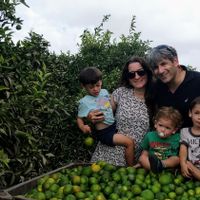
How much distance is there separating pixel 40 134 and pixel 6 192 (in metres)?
1.29

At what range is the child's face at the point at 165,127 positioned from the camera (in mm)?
4445

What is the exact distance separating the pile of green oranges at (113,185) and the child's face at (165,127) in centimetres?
44

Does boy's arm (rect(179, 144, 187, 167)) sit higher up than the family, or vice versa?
the family

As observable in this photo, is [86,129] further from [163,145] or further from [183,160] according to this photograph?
[183,160]

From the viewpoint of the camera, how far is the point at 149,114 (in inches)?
200

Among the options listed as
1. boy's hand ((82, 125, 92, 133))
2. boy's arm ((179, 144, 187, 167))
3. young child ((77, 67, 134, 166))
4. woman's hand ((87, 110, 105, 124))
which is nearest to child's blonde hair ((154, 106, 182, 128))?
boy's arm ((179, 144, 187, 167))

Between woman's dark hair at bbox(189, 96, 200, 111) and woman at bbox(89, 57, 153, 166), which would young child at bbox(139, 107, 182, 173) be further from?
woman at bbox(89, 57, 153, 166)

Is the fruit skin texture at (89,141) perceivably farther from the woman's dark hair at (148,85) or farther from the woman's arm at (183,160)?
the woman's arm at (183,160)

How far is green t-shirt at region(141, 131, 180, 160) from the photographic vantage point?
4.50 m

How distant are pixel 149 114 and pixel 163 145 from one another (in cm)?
63

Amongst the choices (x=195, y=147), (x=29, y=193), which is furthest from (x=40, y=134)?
(x=195, y=147)

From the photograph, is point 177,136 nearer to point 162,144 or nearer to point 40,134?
point 162,144

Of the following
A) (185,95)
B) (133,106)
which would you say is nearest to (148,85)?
(133,106)

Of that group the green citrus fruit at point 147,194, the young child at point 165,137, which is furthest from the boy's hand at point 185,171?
the green citrus fruit at point 147,194
